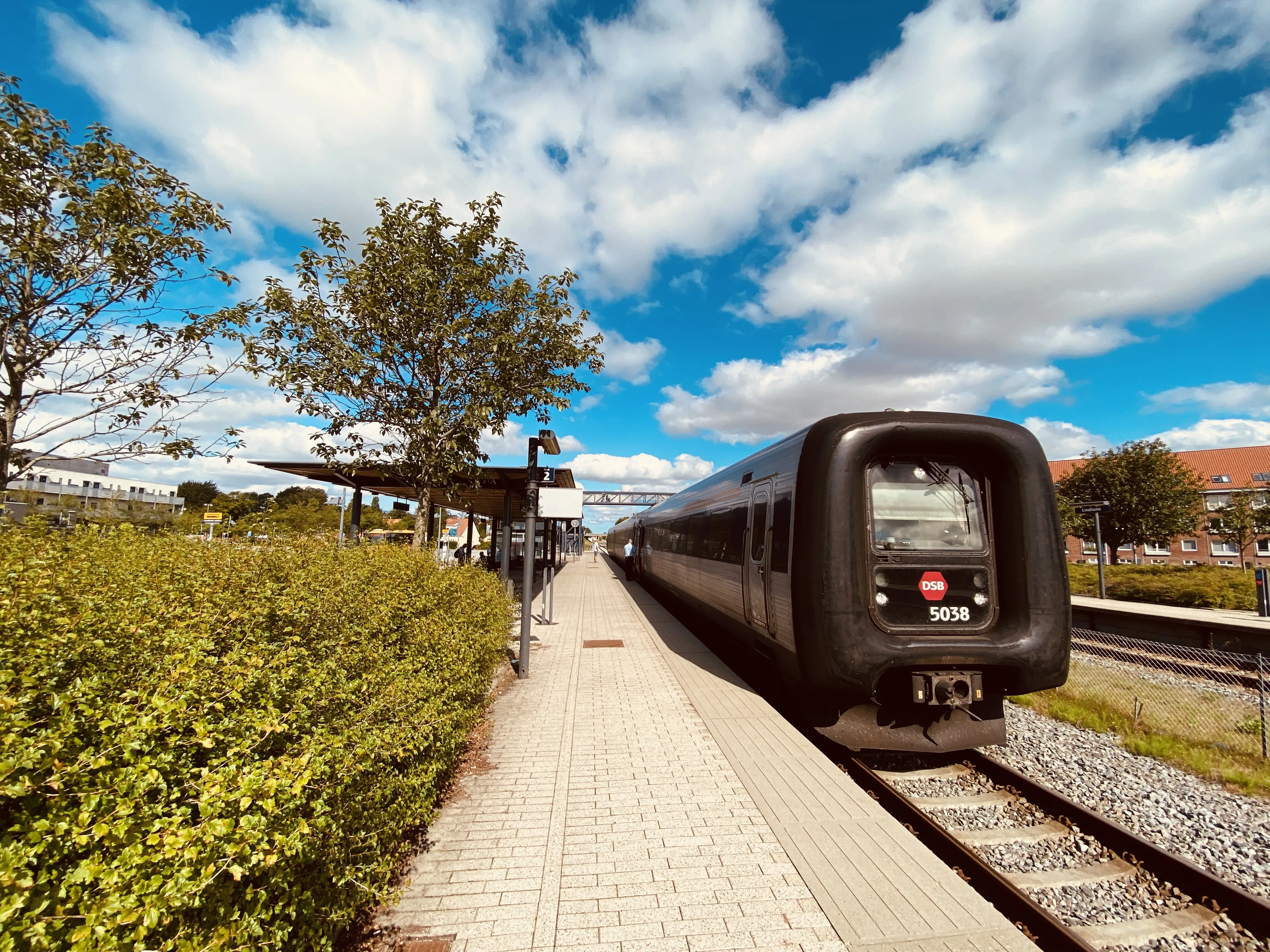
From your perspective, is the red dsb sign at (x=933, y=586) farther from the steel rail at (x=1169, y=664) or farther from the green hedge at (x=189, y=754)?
the steel rail at (x=1169, y=664)

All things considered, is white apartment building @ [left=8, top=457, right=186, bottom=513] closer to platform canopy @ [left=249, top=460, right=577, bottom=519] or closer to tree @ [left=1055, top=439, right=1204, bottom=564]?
platform canopy @ [left=249, top=460, right=577, bottom=519]

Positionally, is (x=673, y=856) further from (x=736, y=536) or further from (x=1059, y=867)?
(x=736, y=536)

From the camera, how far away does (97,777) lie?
63.6 inches

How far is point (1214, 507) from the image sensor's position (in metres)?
48.7

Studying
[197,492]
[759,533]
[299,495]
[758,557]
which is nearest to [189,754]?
[758,557]

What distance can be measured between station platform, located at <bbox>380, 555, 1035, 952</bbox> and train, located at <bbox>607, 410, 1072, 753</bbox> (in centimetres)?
94


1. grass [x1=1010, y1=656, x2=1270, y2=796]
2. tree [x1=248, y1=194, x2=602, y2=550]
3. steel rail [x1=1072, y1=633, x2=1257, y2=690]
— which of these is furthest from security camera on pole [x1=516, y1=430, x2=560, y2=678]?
steel rail [x1=1072, y1=633, x2=1257, y2=690]

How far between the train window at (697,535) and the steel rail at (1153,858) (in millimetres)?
5716

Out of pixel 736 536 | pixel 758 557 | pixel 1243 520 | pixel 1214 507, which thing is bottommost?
pixel 758 557

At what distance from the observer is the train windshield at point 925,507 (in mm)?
5367

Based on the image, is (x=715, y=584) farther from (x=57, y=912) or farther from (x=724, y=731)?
(x=57, y=912)

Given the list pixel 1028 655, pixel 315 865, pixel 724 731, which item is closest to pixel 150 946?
pixel 315 865

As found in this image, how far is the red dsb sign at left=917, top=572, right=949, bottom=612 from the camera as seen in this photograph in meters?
5.24

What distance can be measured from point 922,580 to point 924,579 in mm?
29
